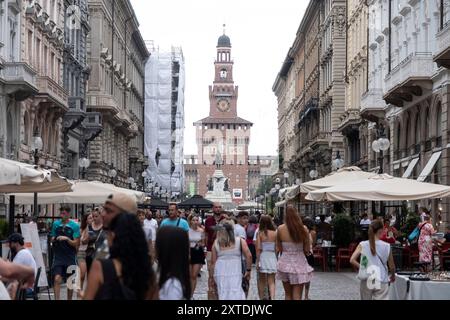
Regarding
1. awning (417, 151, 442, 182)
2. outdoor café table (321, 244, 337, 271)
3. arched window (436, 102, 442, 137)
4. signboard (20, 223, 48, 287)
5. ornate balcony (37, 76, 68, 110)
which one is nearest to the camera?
signboard (20, 223, 48, 287)

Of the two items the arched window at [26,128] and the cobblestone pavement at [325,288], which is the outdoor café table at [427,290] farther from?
the arched window at [26,128]

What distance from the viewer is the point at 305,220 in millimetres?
25219

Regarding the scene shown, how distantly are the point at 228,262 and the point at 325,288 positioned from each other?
878cm

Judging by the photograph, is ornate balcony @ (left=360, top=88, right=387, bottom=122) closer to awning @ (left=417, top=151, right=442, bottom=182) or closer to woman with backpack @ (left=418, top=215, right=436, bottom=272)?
awning @ (left=417, top=151, right=442, bottom=182)

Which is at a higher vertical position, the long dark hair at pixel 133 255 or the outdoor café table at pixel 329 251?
the long dark hair at pixel 133 255

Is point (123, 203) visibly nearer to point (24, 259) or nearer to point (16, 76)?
point (24, 259)

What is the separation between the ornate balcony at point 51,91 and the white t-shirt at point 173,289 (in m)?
38.1

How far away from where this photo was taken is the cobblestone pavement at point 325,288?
1994cm

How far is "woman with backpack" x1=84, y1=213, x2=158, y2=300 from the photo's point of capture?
255 inches

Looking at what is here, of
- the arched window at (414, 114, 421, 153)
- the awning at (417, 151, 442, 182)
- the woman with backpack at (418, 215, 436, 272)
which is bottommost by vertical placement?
the woman with backpack at (418, 215, 436, 272)

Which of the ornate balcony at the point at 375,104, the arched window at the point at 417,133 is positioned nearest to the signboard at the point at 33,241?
the arched window at the point at 417,133

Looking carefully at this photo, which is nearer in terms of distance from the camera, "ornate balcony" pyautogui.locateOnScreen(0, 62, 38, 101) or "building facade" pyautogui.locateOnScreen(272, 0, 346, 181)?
"ornate balcony" pyautogui.locateOnScreen(0, 62, 38, 101)

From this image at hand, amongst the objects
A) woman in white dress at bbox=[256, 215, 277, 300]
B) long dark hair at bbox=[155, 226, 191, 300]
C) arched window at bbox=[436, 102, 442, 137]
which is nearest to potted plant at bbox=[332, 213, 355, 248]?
arched window at bbox=[436, 102, 442, 137]

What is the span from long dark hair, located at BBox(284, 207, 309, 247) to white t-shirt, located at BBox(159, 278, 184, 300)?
7532 mm
